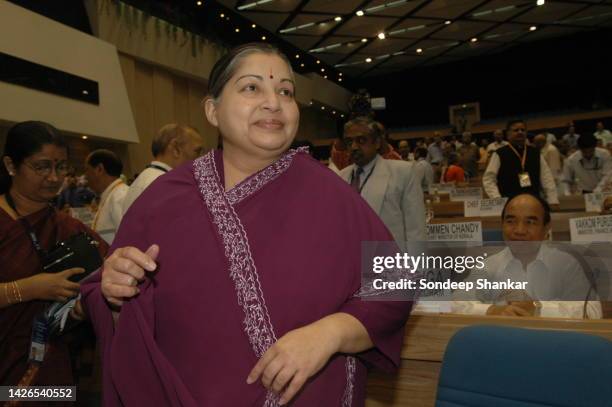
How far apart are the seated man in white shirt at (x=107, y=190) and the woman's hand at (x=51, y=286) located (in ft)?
4.44

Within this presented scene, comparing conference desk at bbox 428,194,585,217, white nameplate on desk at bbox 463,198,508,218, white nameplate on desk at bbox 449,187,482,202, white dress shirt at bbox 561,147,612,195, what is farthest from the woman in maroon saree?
white dress shirt at bbox 561,147,612,195

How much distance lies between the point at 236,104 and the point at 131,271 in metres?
0.43

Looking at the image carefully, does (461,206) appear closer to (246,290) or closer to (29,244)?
(29,244)

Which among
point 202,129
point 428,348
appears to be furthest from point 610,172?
point 202,129

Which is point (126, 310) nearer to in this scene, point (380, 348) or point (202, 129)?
point (380, 348)

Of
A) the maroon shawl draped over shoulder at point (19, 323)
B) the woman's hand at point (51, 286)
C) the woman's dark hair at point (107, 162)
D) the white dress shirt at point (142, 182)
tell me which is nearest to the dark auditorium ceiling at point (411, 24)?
the woman's dark hair at point (107, 162)

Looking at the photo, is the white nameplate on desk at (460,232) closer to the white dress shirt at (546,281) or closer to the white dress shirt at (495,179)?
the white dress shirt at (546,281)

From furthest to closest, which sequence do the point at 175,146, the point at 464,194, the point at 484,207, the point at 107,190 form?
the point at 464,194
the point at 484,207
the point at 107,190
the point at 175,146

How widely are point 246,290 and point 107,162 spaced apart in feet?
8.49

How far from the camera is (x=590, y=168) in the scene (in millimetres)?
5129

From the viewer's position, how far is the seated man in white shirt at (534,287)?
1.36 m

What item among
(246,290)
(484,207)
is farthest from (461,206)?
(246,290)

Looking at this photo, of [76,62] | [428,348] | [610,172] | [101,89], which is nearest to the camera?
[428,348]

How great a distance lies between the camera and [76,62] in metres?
7.52
